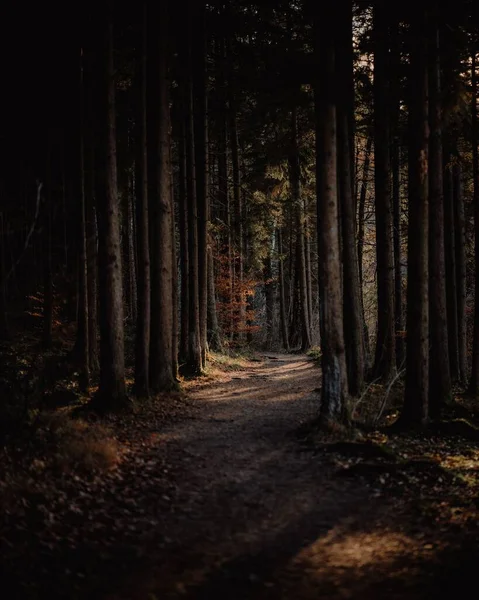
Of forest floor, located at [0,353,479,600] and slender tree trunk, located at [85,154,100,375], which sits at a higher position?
slender tree trunk, located at [85,154,100,375]

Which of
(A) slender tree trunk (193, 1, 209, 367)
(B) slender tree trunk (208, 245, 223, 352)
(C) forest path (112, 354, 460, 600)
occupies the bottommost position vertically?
(C) forest path (112, 354, 460, 600)

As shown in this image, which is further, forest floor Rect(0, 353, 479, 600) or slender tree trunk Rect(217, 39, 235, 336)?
slender tree trunk Rect(217, 39, 235, 336)

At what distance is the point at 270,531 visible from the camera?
5.96 metres

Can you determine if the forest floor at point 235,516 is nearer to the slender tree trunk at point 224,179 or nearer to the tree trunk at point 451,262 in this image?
the tree trunk at point 451,262

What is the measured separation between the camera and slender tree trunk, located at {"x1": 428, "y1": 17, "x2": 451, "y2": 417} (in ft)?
36.0

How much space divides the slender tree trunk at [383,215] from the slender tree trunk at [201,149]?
20.5 ft

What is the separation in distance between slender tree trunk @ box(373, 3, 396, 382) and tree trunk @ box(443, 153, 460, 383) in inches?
105

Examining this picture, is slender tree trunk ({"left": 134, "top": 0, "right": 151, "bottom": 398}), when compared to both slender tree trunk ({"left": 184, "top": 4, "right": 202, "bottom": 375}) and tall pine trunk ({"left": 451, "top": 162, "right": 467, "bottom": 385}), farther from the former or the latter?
tall pine trunk ({"left": 451, "top": 162, "right": 467, "bottom": 385})

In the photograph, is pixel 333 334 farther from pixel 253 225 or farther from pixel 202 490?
pixel 253 225

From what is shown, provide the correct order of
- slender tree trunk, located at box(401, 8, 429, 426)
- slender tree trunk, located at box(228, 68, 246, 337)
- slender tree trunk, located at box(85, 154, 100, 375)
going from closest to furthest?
slender tree trunk, located at box(401, 8, 429, 426) → slender tree trunk, located at box(85, 154, 100, 375) → slender tree trunk, located at box(228, 68, 246, 337)

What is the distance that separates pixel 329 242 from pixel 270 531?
19.2 feet

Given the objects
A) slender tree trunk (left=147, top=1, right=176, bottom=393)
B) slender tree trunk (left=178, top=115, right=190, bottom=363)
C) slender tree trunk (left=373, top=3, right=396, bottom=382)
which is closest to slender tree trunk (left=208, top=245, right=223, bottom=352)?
slender tree trunk (left=178, top=115, right=190, bottom=363)

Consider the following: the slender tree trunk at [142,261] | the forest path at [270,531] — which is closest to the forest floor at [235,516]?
the forest path at [270,531]

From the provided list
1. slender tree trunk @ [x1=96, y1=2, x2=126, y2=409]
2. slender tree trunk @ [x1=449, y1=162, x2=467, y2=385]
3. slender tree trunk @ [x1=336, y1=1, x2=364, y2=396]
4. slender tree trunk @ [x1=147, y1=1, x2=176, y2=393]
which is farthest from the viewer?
slender tree trunk @ [x1=449, y1=162, x2=467, y2=385]
